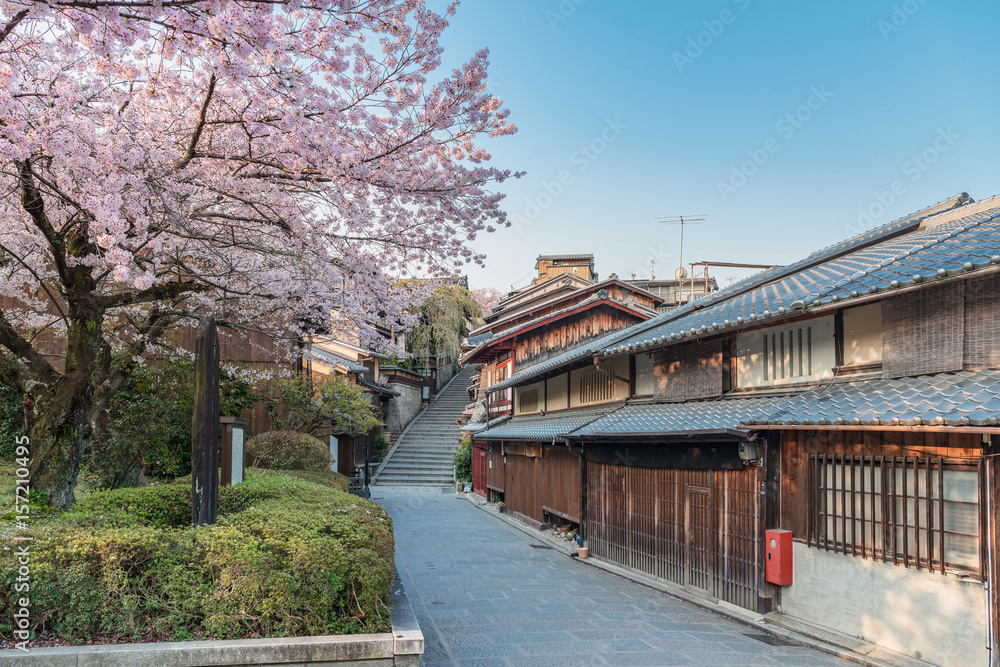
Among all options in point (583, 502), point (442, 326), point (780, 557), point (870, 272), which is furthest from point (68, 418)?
point (442, 326)

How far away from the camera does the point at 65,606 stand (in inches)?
223

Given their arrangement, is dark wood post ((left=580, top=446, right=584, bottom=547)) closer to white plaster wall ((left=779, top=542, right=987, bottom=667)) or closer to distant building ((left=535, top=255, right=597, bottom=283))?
white plaster wall ((left=779, top=542, right=987, bottom=667))

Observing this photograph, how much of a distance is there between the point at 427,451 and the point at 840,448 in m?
35.1

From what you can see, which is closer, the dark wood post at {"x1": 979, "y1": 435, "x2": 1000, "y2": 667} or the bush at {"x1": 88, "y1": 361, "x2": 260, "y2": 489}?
the dark wood post at {"x1": 979, "y1": 435, "x2": 1000, "y2": 667}

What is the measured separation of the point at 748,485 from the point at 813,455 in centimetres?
136

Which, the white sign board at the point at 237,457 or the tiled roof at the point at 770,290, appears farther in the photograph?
the white sign board at the point at 237,457

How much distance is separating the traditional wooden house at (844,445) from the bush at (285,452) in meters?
9.60

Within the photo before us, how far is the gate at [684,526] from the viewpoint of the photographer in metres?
10.2

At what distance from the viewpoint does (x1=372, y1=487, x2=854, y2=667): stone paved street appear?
7.86 m

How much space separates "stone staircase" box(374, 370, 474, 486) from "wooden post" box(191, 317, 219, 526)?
3015 cm

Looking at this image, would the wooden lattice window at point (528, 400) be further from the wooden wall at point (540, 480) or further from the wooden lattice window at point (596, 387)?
the wooden lattice window at point (596, 387)

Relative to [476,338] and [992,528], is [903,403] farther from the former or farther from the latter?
[476,338]

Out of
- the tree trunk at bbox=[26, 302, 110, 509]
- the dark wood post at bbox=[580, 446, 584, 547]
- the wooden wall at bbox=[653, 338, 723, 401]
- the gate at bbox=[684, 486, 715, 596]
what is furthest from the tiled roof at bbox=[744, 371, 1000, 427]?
the tree trunk at bbox=[26, 302, 110, 509]

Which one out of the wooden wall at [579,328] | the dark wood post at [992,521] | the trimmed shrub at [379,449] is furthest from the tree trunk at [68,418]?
the trimmed shrub at [379,449]
